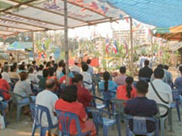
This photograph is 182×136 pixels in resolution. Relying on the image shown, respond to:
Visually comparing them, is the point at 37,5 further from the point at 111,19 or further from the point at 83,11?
the point at 111,19

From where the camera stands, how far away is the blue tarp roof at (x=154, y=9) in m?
4.84

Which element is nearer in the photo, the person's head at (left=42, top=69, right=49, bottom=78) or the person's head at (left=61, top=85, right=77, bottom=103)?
the person's head at (left=61, top=85, right=77, bottom=103)

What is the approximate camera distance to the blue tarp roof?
4.84 m

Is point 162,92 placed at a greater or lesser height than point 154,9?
lesser

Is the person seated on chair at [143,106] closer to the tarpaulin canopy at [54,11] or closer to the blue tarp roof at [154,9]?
the blue tarp roof at [154,9]

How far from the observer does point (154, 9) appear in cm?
553

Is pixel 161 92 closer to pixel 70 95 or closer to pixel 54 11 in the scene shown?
pixel 70 95

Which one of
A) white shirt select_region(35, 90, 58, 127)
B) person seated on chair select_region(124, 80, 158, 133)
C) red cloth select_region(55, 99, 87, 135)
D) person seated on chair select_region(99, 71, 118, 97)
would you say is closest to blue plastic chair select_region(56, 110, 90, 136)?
red cloth select_region(55, 99, 87, 135)

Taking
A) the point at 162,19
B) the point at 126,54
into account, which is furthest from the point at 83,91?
the point at 126,54

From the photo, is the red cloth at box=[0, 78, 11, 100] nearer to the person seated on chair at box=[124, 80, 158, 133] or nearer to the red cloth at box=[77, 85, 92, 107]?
the red cloth at box=[77, 85, 92, 107]

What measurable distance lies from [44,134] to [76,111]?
2.82 ft

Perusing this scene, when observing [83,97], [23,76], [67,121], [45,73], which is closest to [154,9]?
[45,73]

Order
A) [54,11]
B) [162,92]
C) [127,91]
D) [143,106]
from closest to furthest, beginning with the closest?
[143,106] → [162,92] → [127,91] → [54,11]

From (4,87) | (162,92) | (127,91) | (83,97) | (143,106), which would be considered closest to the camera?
(143,106)
